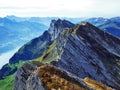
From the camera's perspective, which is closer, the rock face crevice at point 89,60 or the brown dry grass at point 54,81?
the brown dry grass at point 54,81

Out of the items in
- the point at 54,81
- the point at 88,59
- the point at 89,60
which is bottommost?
the point at 89,60

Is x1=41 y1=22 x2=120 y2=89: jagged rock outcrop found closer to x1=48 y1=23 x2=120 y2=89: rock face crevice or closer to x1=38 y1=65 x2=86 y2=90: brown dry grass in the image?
x1=48 y1=23 x2=120 y2=89: rock face crevice

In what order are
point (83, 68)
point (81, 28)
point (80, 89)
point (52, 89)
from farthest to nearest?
1. point (81, 28)
2. point (83, 68)
3. point (80, 89)
4. point (52, 89)

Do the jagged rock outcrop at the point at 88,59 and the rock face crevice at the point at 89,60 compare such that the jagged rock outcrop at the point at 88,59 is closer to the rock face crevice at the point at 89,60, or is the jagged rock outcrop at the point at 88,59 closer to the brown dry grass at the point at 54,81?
the rock face crevice at the point at 89,60

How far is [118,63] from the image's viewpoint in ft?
378

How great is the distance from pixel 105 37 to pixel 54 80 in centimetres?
9070

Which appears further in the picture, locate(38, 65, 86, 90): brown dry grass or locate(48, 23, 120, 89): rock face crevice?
locate(48, 23, 120, 89): rock face crevice

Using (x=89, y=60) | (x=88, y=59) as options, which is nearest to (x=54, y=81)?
(x=89, y=60)

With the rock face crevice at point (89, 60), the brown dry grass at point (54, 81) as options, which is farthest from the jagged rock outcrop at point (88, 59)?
the brown dry grass at point (54, 81)

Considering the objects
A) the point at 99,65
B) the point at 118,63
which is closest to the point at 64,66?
the point at 99,65

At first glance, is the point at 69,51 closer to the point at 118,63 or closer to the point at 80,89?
the point at 118,63

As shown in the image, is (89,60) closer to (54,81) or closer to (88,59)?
(88,59)

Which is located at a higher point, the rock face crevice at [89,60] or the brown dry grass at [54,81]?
the brown dry grass at [54,81]

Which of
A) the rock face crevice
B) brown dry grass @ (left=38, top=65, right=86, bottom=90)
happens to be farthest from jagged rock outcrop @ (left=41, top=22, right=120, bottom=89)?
brown dry grass @ (left=38, top=65, right=86, bottom=90)
